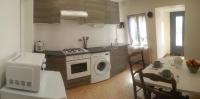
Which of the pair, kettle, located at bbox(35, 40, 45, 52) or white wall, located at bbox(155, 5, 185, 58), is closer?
kettle, located at bbox(35, 40, 45, 52)

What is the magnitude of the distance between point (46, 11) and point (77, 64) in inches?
50.5

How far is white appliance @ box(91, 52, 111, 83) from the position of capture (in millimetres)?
4262

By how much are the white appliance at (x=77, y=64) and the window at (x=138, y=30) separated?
8.57 feet

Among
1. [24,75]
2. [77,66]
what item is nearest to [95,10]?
[77,66]

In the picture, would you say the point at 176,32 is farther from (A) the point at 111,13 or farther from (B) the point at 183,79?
(B) the point at 183,79

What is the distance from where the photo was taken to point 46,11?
378cm

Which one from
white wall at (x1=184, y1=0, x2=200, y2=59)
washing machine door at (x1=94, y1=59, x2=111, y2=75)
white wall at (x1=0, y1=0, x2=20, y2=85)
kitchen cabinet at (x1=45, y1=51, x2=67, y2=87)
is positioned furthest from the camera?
white wall at (x1=184, y1=0, x2=200, y2=59)

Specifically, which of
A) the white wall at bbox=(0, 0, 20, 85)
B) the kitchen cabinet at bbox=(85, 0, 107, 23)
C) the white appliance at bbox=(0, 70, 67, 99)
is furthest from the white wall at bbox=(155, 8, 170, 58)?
the white appliance at bbox=(0, 70, 67, 99)

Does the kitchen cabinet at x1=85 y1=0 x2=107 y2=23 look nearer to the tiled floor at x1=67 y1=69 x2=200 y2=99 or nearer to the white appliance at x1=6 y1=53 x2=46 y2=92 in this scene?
the tiled floor at x1=67 y1=69 x2=200 y2=99

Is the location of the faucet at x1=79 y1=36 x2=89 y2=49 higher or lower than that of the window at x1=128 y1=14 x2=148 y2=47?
lower

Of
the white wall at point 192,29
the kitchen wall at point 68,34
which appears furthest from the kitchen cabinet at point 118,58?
the white wall at point 192,29

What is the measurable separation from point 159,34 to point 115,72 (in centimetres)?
213

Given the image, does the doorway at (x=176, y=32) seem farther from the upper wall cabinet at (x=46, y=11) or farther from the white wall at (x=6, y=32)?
the white wall at (x=6, y=32)

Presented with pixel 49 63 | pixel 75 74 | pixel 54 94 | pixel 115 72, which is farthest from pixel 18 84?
pixel 115 72
